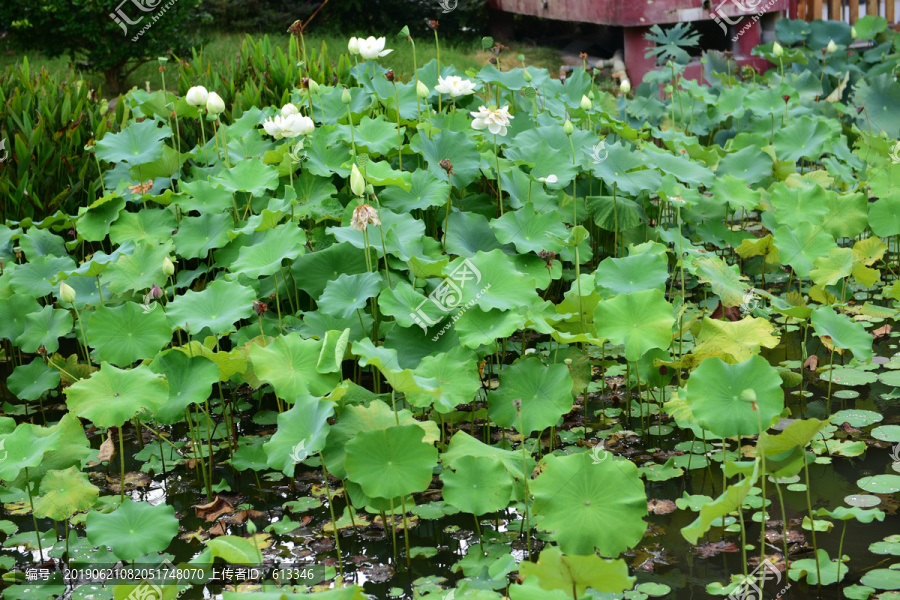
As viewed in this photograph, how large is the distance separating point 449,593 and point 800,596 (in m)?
0.74

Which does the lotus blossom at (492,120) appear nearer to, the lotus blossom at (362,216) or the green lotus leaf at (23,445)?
the lotus blossom at (362,216)

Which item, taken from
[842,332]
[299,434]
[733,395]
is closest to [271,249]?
[299,434]

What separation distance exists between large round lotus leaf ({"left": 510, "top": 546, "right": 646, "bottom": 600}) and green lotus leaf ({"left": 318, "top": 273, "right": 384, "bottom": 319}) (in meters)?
1.03

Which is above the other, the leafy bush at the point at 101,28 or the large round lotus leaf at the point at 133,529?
the leafy bush at the point at 101,28

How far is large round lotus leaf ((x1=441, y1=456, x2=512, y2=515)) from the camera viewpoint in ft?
5.79

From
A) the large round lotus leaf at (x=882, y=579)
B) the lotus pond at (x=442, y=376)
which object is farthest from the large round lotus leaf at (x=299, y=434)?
the large round lotus leaf at (x=882, y=579)

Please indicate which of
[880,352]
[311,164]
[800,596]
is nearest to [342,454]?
[800,596]

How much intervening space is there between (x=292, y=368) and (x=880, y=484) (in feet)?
5.05

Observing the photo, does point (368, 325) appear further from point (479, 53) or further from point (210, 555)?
point (479, 53)

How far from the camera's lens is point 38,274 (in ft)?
8.90

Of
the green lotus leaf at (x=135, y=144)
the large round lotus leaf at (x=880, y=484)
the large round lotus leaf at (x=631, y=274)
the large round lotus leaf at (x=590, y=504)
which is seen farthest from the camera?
the green lotus leaf at (x=135, y=144)

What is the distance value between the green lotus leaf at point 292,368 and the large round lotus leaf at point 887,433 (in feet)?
5.07

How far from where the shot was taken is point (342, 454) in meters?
1.90

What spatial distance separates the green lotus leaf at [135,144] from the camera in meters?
3.04
